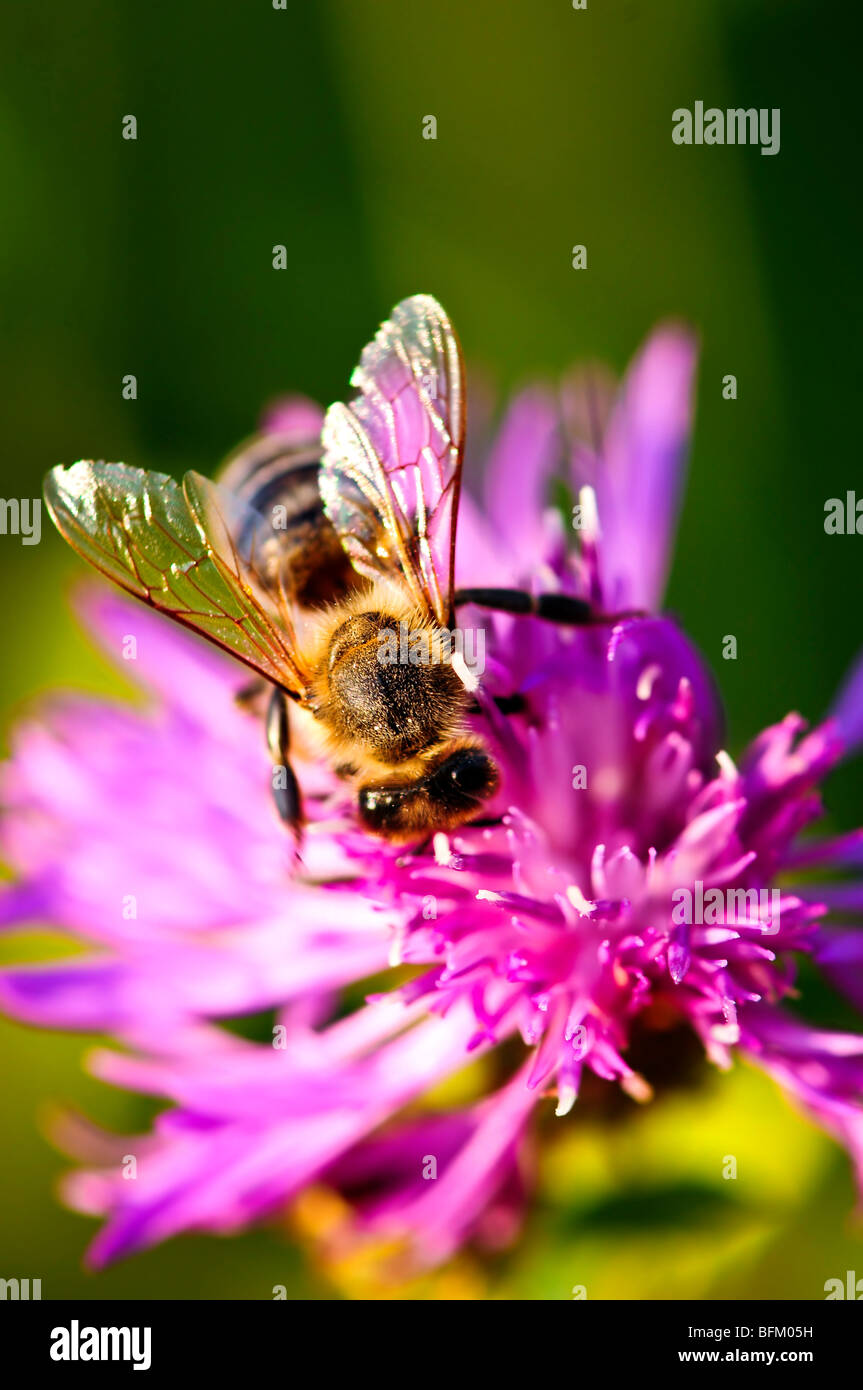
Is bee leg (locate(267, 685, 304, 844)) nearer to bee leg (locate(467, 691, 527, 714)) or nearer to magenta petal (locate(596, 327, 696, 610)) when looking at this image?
bee leg (locate(467, 691, 527, 714))

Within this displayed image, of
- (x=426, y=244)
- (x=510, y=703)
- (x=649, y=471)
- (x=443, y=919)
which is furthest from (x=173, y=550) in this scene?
(x=426, y=244)

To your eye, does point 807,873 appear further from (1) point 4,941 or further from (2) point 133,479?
(1) point 4,941

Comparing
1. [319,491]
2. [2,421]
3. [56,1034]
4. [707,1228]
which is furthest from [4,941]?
[707,1228]

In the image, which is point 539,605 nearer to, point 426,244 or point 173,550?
point 173,550

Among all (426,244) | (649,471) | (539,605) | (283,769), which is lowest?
(283,769)

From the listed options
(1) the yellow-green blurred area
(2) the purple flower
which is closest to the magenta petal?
(2) the purple flower

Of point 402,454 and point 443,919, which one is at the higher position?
point 402,454
